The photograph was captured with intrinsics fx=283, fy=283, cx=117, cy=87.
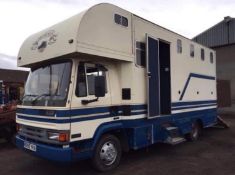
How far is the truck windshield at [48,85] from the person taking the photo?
5.90 meters

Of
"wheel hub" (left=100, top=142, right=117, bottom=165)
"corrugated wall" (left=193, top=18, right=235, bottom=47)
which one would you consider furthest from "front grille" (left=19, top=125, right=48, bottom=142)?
"corrugated wall" (left=193, top=18, right=235, bottom=47)

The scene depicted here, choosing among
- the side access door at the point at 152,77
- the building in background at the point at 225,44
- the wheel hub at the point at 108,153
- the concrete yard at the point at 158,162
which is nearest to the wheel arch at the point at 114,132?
the wheel hub at the point at 108,153

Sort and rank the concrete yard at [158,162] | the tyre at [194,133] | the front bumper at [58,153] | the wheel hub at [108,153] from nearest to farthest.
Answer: the front bumper at [58,153]
the wheel hub at [108,153]
the concrete yard at [158,162]
the tyre at [194,133]

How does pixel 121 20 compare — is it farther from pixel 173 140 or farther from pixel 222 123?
pixel 222 123

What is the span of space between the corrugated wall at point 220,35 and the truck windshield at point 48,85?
24.7m

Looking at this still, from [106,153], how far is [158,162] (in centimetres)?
168

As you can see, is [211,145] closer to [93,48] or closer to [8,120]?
[93,48]

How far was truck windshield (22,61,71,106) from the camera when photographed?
5898 mm

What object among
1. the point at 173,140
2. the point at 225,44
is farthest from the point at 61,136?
the point at 225,44

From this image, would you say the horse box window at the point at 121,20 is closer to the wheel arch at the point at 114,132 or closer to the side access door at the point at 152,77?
the side access door at the point at 152,77

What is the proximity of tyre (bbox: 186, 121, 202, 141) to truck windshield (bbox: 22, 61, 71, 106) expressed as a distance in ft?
18.9

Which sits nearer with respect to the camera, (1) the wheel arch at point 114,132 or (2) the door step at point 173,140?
(1) the wheel arch at point 114,132

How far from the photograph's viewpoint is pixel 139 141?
7215 millimetres

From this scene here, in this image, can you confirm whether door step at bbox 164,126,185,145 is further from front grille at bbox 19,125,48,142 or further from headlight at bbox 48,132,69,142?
front grille at bbox 19,125,48,142
